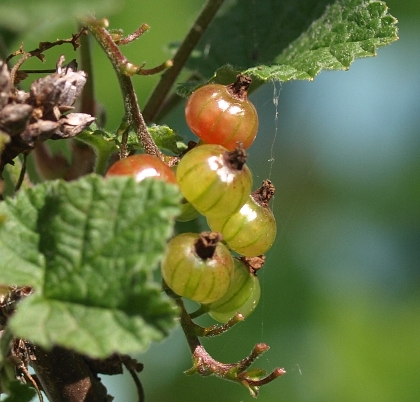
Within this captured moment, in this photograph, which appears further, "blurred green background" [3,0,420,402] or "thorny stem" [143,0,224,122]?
"blurred green background" [3,0,420,402]

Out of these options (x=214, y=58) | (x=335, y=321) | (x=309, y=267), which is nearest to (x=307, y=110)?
(x=309, y=267)

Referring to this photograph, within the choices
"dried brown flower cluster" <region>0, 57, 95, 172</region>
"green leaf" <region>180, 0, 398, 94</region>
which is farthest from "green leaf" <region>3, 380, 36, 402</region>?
"green leaf" <region>180, 0, 398, 94</region>

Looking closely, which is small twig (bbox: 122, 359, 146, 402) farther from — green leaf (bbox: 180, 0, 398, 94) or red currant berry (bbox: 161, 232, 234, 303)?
green leaf (bbox: 180, 0, 398, 94)

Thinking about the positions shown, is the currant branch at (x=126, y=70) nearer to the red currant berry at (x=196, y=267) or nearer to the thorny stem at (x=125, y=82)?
the thorny stem at (x=125, y=82)

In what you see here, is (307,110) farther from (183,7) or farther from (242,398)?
(242,398)

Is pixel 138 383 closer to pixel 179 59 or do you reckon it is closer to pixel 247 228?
pixel 247 228
